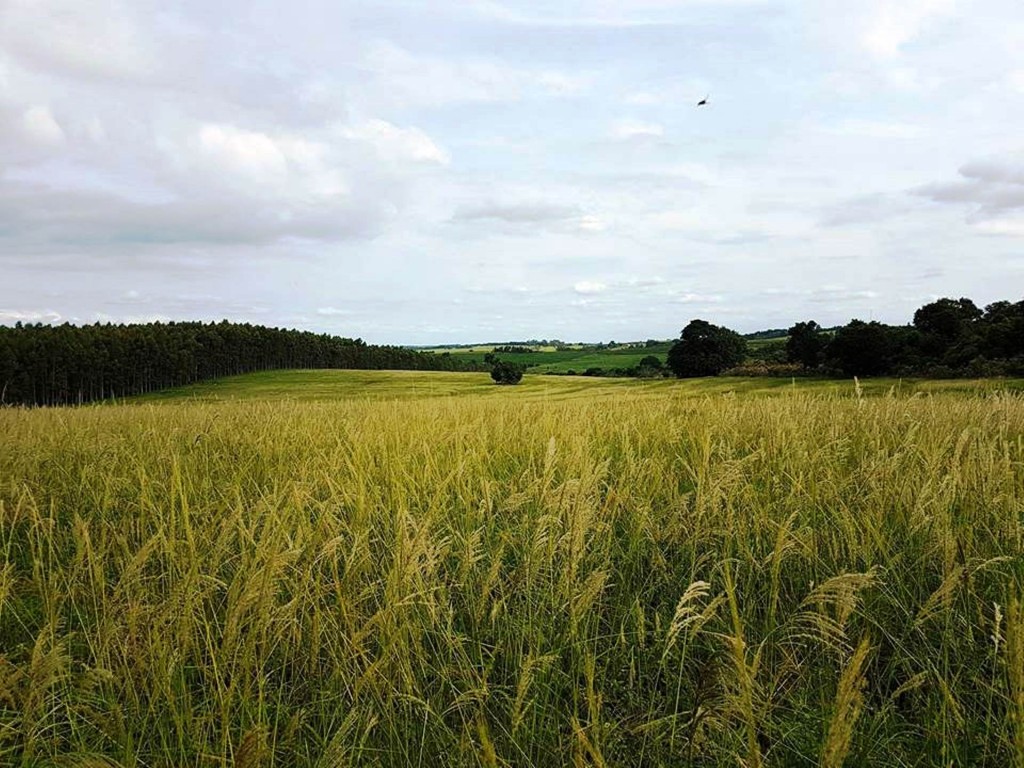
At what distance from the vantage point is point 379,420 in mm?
7078

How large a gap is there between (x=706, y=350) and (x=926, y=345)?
1407 cm

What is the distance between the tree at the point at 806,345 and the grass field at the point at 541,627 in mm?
36357

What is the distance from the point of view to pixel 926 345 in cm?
3369

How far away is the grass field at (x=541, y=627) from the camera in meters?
1.59

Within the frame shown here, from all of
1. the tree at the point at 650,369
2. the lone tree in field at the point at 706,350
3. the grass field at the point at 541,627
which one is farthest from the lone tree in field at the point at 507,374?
the grass field at the point at 541,627

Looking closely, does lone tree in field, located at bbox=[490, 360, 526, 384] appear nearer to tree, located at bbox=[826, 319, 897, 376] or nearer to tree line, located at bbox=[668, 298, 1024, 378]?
tree line, located at bbox=[668, 298, 1024, 378]

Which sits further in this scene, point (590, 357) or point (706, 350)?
point (590, 357)

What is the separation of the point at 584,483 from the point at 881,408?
5742mm

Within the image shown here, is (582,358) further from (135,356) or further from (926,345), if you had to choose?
(135,356)

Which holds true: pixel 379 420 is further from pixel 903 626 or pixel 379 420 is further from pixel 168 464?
pixel 903 626

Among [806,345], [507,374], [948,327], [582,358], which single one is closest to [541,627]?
[806,345]

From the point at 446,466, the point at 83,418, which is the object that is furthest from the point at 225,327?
the point at 446,466

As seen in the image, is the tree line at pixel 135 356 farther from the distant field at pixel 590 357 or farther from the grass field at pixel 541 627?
the grass field at pixel 541 627

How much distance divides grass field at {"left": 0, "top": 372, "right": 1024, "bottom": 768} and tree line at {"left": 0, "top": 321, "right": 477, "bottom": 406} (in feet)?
208
